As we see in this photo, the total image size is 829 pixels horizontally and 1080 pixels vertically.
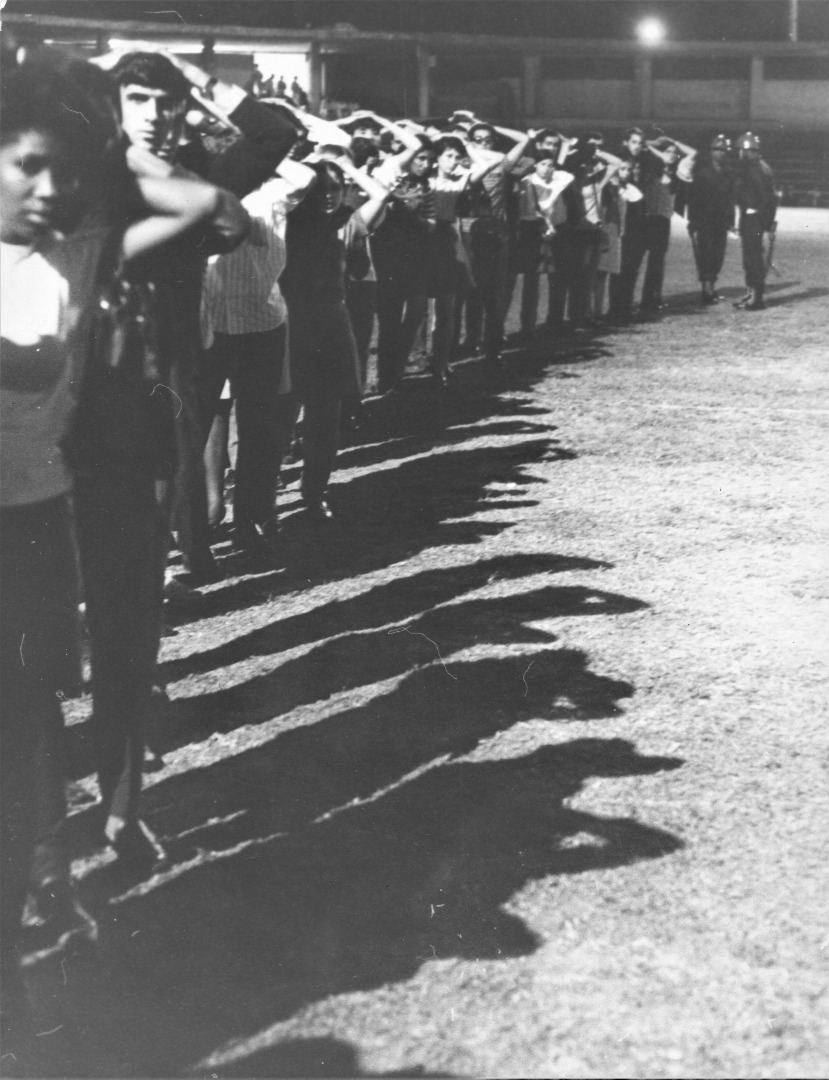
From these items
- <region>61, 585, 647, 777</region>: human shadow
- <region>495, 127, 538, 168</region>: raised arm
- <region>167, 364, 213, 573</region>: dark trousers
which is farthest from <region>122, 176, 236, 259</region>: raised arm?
<region>495, 127, 538, 168</region>: raised arm

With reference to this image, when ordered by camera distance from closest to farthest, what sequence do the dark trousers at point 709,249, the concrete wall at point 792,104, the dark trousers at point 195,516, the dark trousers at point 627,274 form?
1. the dark trousers at point 195,516
2. the dark trousers at point 627,274
3. the dark trousers at point 709,249
4. the concrete wall at point 792,104

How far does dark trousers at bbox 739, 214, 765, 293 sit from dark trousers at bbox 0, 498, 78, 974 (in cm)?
1273

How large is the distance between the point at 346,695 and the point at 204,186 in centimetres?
219

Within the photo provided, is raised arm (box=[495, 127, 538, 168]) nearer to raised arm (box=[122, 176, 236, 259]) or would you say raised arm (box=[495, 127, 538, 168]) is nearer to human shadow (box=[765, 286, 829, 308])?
human shadow (box=[765, 286, 829, 308])

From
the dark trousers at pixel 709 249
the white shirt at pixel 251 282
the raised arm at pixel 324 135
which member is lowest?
the dark trousers at pixel 709 249

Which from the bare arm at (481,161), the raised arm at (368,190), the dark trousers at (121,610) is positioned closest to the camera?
the dark trousers at (121,610)

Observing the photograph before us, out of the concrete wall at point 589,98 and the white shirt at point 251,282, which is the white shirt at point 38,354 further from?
the concrete wall at point 589,98

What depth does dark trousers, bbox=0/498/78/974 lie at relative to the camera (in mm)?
3076

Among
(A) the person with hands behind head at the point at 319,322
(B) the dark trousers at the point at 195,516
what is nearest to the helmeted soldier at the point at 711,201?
(A) the person with hands behind head at the point at 319,322

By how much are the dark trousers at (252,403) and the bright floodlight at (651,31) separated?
29.4 meters

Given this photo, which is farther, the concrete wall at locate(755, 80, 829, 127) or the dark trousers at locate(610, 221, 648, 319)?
the concrete wall at locate(755, 80, 829, 127)

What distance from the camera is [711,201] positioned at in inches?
628

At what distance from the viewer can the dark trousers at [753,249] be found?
15.0 metres

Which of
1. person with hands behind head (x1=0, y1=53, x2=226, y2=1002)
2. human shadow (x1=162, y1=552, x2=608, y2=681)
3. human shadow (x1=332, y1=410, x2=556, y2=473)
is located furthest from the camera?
human shadow (x1=332, y1=410, x2=556, y2=473)
